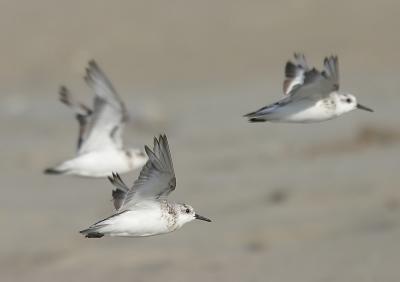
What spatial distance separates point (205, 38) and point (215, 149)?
811 centimetres

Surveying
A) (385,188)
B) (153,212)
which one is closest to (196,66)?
(385,188)

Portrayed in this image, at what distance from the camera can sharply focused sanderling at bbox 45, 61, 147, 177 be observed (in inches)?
466

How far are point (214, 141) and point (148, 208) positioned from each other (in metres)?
10.4

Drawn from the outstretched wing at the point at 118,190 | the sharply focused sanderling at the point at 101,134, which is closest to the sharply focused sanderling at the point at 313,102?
the outstretched wing at the point at 118,190

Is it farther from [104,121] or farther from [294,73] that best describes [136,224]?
[104,121]

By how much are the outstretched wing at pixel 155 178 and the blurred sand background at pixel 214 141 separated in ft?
20.0

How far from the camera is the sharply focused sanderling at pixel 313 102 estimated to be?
10.0 m

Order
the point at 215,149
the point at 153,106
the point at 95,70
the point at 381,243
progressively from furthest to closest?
the point at 153,106 < the point at 215,149 < the point at 381,243 < the point at 95,70

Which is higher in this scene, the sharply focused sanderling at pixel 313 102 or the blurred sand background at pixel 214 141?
the blurred sand background at pixel 214 141

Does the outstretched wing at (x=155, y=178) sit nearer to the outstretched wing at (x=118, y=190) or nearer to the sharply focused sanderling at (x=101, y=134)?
the outstretched wing at (x=118, y=190)

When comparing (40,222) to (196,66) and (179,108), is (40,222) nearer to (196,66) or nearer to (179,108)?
(179,108)

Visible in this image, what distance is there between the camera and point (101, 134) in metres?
12.4

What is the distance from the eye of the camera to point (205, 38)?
87.0 ft

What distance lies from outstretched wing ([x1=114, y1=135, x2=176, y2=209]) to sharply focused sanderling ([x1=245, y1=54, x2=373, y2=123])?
149 cm
